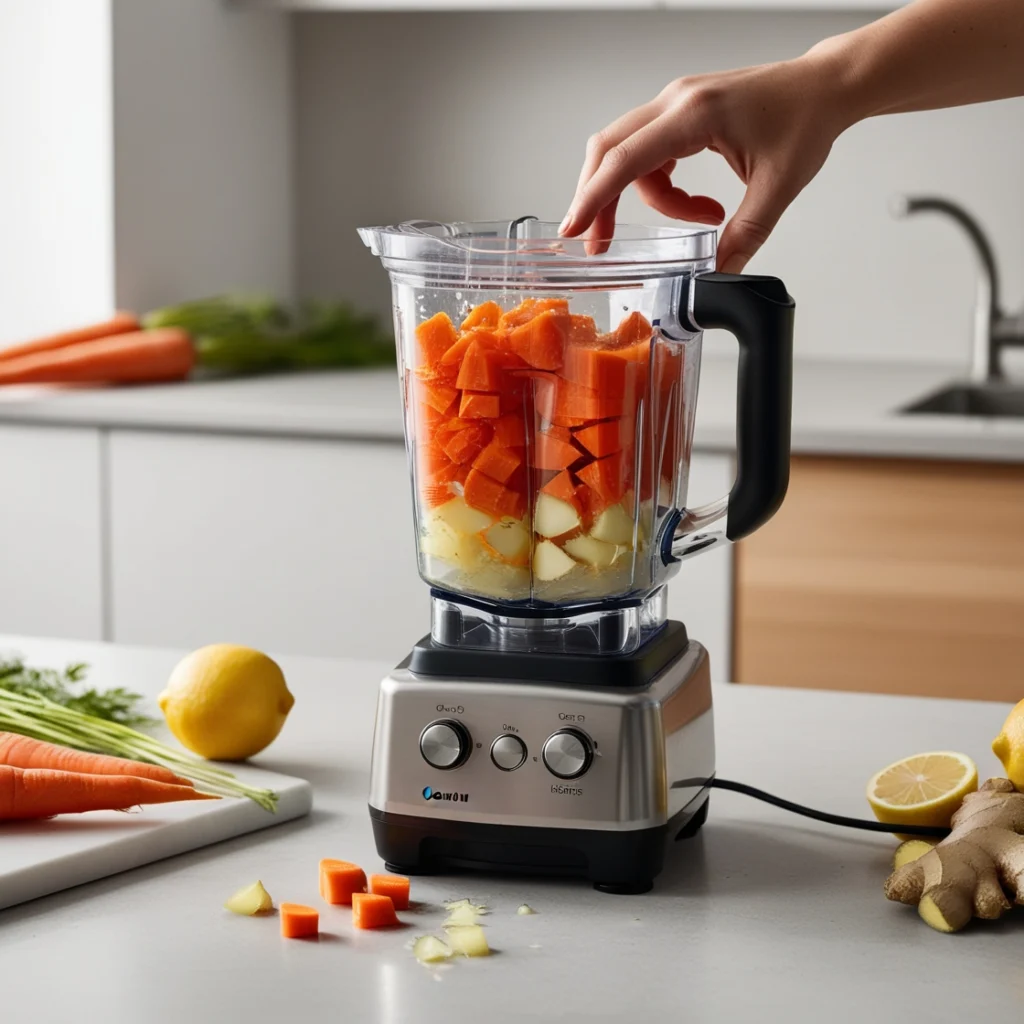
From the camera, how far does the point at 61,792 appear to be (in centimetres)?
98

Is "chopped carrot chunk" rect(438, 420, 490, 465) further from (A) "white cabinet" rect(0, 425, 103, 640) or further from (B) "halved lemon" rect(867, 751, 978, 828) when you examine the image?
(A) "white cabinet" rect(0, 425, 103, 640)

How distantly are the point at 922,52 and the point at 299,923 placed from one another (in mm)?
697

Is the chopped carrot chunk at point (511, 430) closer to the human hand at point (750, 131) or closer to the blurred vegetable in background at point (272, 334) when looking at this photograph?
the human hand at point (750, 131)

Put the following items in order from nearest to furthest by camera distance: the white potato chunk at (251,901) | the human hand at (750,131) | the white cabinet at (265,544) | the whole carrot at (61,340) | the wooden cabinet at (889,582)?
the white potato chunk at (251,901), the human hand at (750,131), the wooden cabinet at (889,582), the white cabinet at (265,544), the whole carrot at (61,340)

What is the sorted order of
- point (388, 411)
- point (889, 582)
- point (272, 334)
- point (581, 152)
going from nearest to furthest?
point (889, 582) < point (388, 411) < point (272, 334) < point (581, 152)

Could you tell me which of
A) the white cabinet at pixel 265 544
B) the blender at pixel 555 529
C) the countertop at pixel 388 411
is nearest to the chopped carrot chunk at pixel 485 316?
the blender at pixel 555 529

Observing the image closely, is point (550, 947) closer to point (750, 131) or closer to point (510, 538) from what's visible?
point (510, 538)

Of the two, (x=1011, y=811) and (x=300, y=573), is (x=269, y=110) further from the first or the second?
(x=1011, y=811)

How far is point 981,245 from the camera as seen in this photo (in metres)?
2.72

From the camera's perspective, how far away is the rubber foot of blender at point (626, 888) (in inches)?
36.8

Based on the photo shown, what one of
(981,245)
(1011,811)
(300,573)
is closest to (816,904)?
(1011,811)

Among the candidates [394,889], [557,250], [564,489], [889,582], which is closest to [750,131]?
[557,250]

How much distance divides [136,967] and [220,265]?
7.82 ft

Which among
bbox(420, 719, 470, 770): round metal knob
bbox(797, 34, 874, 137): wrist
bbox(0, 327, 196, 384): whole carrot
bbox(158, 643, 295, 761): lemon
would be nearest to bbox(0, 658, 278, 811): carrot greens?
bbox(158, 643, 295, 761): lemon
